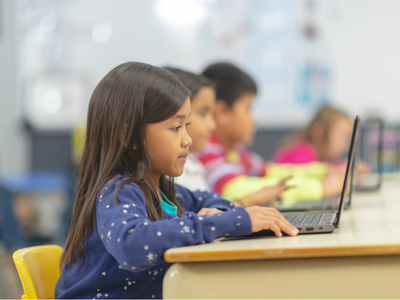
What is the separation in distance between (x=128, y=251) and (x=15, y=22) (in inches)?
136

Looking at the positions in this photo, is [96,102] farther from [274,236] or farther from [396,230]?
[396,230]

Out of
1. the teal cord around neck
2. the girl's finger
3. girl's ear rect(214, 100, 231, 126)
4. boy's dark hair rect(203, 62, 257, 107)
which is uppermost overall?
boy's dark hair rect(203, 62, 257, 107)

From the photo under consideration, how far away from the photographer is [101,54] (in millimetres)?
3494

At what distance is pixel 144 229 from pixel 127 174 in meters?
0.19

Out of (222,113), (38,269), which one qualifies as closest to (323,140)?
(222,113)

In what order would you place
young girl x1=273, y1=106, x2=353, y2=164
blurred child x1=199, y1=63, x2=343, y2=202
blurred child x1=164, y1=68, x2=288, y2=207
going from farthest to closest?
young girl x1=273, y1=106, x2=353, y2=164 < blurred child x1=199, y1=63, x2=343, y2=202 < blurred child x1=164, y1=68, x2=288, y2=207

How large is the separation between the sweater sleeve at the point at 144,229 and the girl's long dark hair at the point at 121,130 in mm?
75

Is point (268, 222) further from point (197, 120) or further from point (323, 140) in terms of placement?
point (323, 140)

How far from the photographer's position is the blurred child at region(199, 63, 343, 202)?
1559mm

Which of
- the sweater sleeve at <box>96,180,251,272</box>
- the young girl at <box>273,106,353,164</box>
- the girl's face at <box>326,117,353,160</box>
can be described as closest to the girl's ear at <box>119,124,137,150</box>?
the sweater sleeve at <box>96,180,251,272</box>

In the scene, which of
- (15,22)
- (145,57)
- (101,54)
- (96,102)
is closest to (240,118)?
(96,102)

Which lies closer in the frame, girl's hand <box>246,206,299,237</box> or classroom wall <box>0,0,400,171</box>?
girl's hand <box>246,206,299,237</box>

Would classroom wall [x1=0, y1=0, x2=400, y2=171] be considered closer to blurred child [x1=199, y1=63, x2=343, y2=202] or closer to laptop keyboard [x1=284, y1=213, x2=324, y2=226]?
blurred child [x1=199, y1=63, x2=343, y2=202]

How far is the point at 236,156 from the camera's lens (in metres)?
A: 2.08
